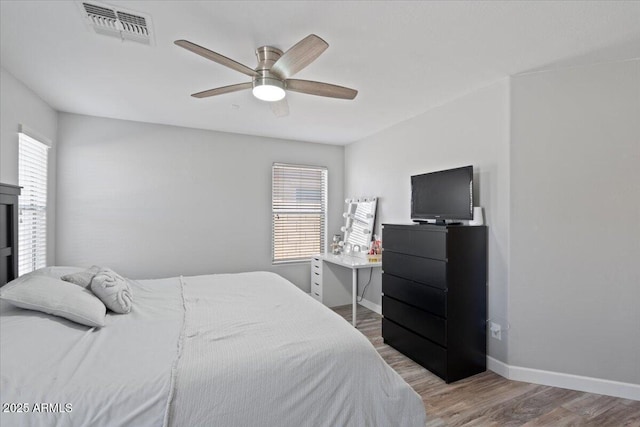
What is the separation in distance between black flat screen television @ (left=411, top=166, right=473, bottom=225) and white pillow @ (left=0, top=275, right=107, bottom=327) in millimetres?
2638

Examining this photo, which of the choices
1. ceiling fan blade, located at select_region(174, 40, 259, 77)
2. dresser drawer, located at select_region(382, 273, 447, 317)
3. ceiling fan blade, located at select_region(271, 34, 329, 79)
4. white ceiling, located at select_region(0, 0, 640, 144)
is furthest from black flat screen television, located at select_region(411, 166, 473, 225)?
ceiling fan blade, located at select_region(174, 40, 259, 77)

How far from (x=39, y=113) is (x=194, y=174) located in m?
1.50

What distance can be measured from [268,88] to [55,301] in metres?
1.70

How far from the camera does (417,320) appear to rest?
8.86ft

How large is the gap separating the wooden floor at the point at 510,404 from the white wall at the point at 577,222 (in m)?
0.19

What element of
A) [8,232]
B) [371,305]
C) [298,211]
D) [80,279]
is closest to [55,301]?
[80,279]

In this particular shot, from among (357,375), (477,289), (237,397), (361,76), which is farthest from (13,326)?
(477,289)

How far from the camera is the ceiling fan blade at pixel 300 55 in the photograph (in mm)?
1549

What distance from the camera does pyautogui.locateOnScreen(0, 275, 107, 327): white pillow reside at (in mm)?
1597

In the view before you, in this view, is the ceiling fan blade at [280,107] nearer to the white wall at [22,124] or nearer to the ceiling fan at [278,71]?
the ceiling fan at [278,71]

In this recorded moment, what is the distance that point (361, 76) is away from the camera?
2.42m

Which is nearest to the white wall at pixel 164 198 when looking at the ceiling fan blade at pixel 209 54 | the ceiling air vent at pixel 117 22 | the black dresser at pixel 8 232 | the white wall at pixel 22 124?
the white wall at pixel 22 124

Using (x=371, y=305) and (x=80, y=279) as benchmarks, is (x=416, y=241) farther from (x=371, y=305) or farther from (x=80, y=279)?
(x=80, y=279)

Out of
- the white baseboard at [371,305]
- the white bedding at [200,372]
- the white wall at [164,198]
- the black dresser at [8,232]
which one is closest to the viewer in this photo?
the white bedding at [200,372]
